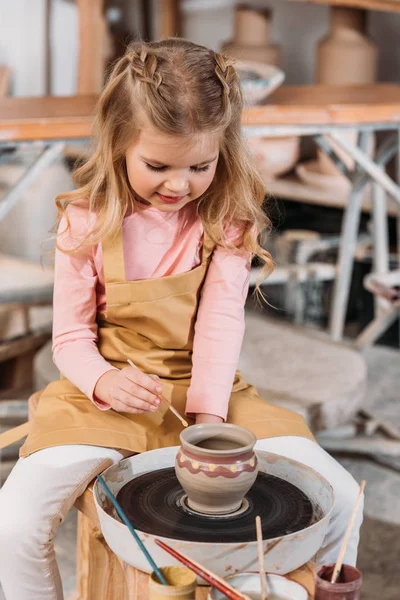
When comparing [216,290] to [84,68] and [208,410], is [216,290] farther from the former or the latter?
[84,68]

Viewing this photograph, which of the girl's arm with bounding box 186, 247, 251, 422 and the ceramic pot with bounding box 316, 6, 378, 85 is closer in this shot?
the girl's arm with bounding box 186, 247, 251, 422

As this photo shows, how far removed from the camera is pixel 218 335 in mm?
1486

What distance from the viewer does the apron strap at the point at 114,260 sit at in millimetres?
1453

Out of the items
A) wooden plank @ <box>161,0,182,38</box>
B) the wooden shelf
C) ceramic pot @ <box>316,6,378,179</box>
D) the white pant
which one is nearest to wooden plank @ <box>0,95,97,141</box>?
the white pant

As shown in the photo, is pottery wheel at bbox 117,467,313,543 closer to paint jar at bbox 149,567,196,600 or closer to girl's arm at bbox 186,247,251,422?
paint jar at bbox 149,567,196,600

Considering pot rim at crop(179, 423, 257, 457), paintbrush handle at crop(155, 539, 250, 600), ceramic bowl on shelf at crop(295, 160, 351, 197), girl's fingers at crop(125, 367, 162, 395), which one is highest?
pot rim at crop(179, 423, 257, 457)

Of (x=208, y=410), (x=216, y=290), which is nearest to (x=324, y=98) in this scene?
(x=216, y=290)

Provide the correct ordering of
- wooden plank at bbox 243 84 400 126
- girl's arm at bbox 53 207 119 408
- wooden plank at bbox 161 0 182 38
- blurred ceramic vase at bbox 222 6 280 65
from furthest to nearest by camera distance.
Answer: wooden plank at bbox 161 0 182 38
blurred ceramic vase at bbox 222 6 280 65
wooden plank at bbox 243 84 400 126
girl's arm at bbox 53 207 119 408

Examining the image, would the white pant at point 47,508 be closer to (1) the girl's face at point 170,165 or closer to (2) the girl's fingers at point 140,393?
(2) the girl's fingers at point 140,393

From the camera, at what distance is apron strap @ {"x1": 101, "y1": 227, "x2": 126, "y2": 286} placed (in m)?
1.45

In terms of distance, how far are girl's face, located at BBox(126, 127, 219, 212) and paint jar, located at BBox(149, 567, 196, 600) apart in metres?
0.59

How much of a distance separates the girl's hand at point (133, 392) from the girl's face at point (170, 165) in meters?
0.28

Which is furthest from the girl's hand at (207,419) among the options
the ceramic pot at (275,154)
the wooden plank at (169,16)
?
the wooden plank at (169,16)

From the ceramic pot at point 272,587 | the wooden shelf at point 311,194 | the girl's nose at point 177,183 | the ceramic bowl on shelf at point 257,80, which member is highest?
the girl's nose at point 177,183
